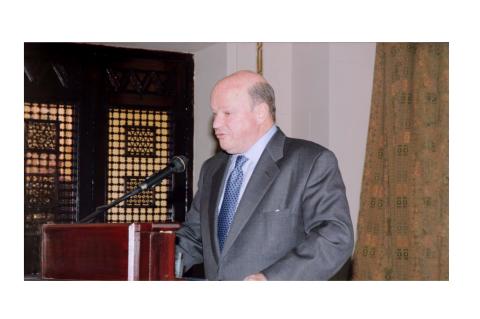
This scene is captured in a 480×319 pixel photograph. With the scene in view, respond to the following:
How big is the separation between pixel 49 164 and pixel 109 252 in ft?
9.81

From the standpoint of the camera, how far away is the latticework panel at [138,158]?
5672mm

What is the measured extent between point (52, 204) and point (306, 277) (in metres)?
3.01

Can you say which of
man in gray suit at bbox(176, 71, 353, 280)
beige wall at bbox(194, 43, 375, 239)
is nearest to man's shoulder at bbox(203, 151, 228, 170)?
man in gray suit at bbox(176, 71, 353, 280)

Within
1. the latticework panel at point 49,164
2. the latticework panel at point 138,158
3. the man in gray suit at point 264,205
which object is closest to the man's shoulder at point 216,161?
the man in gray suit at point 264,205

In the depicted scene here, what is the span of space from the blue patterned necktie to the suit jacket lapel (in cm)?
7

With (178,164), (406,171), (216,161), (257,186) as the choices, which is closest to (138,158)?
(406,171)

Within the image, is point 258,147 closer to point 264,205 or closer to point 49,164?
point 264,205

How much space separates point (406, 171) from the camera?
469 cm

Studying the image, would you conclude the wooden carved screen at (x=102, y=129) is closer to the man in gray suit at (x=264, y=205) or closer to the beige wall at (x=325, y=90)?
the beige wall at (x=325, y=90)

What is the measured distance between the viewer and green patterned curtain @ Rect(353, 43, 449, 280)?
4.52 m

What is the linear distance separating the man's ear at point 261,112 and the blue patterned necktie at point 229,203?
174mm

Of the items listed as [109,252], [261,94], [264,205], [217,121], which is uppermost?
[261,94]

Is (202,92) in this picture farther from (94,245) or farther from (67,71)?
(94,245)
